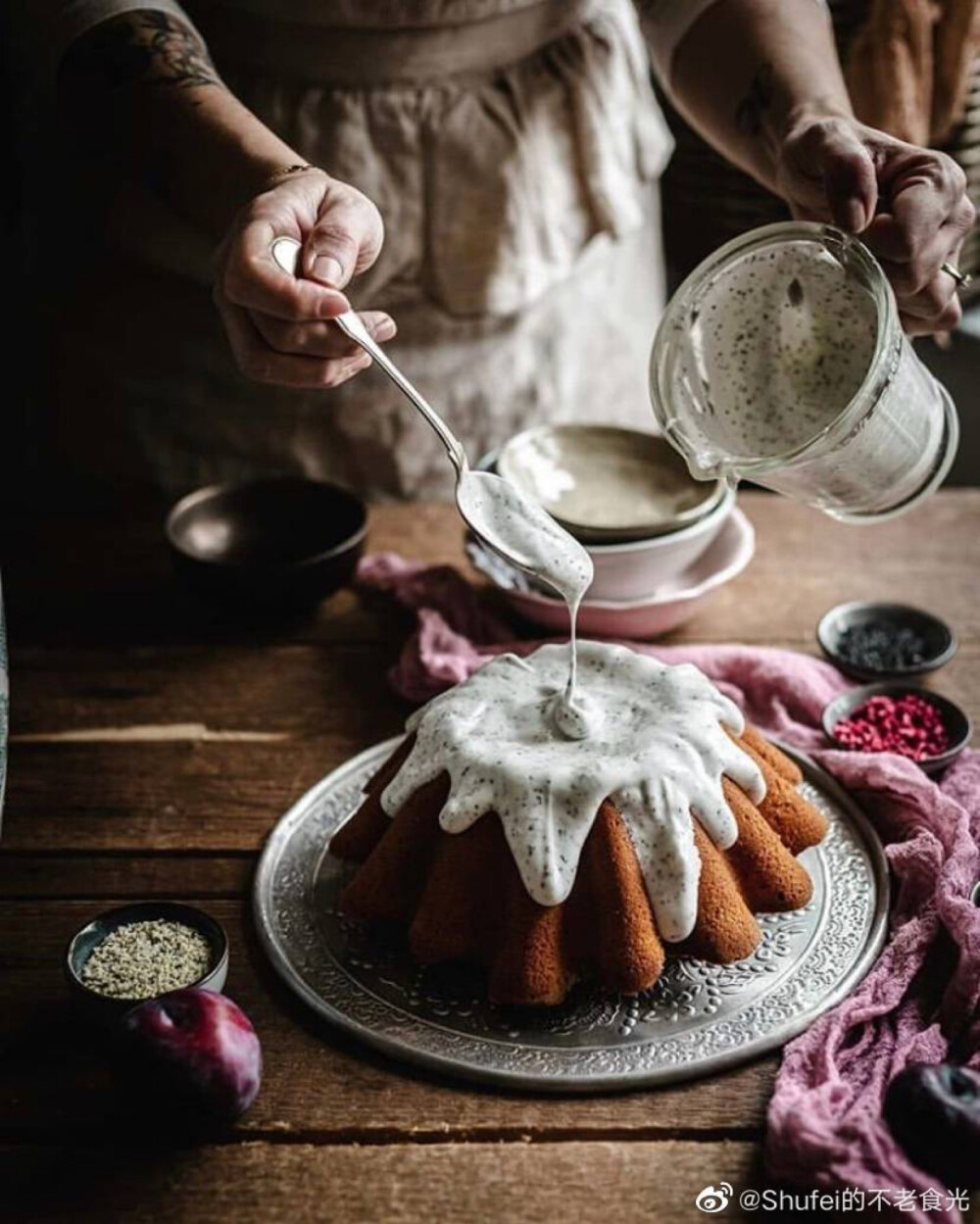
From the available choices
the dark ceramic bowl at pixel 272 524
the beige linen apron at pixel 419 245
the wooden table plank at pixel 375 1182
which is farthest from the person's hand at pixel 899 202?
the wooden table plank at pixel 375 1182

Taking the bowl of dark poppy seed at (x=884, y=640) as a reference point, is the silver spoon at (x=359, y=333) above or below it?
above

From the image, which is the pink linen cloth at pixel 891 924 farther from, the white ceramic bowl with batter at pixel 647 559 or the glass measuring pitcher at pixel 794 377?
the glass measuring pitcher at pixel 794 377

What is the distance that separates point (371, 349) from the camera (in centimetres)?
132

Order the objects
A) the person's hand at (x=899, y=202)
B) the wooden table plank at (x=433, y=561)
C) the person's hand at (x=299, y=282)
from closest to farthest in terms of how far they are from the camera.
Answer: the person's hand at (x=299, y=282), the person's hand at (x=899, y=202), the wooden table plank at (x=433, y=561)

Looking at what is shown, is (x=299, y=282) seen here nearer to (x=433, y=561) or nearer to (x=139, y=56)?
(x=139, y=56)

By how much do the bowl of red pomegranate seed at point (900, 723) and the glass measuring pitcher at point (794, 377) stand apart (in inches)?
8.1

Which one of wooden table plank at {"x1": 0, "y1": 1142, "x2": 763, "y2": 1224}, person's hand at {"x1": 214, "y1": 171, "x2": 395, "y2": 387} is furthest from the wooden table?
person's hand at {"x1": 214, "y1": 171, "x2": 395, "y2": 387}

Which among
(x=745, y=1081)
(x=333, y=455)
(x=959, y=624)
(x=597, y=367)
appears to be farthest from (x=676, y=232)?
(x=745, y=1081)

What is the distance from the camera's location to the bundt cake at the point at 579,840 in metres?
1.21

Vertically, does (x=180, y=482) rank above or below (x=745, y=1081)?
below

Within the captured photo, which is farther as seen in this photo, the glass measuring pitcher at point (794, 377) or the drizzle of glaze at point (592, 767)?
the glass measuring pitcher at point (794, 377)

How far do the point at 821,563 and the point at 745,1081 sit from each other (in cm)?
94

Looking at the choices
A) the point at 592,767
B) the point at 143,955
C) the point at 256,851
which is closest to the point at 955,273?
the point at 592,767

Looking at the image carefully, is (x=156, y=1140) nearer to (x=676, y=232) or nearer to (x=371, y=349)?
(x=371, y=349)
